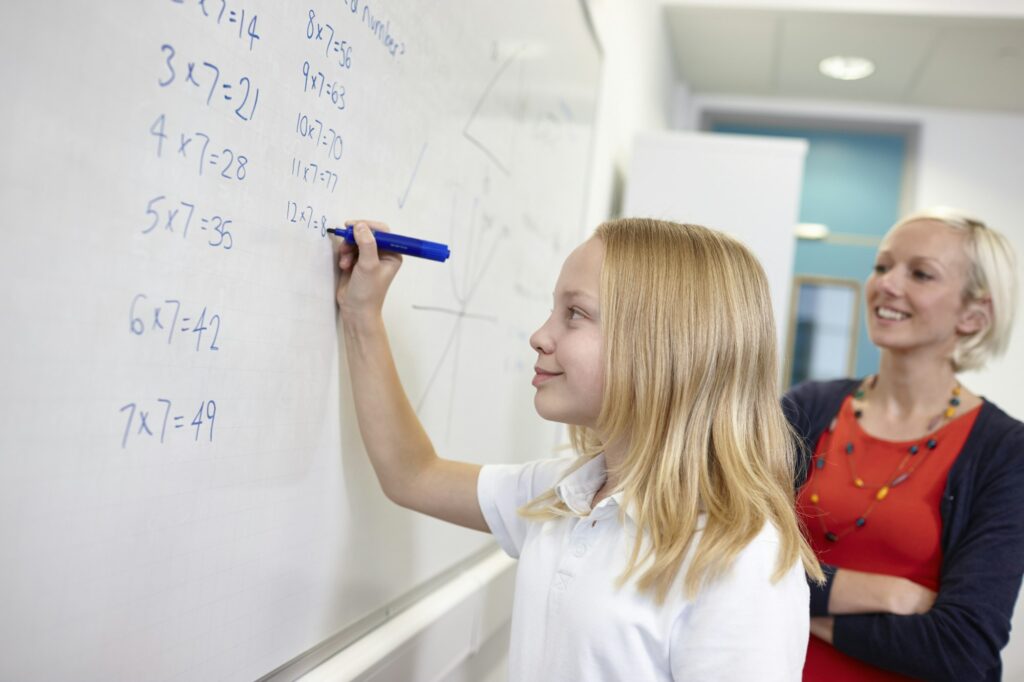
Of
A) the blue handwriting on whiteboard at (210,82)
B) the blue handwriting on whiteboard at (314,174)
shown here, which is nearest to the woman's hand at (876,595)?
the blue handwriting on whiteboard at (314,174)

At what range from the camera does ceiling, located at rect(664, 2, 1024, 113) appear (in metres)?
2.62

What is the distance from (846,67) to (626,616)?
9.48 feet

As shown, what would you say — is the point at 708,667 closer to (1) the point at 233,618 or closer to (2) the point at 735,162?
(1) the point at 233,618

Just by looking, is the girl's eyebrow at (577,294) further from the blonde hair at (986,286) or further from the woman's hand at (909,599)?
the blonde hair at (986,286)

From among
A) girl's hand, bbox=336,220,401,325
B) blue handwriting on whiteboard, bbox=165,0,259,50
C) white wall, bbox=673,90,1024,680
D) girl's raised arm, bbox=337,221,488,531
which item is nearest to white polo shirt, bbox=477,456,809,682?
girl's raised arm, bbox=337,221,488,531

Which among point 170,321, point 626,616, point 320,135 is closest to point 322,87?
point 320,135

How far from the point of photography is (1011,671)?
4.75 feet

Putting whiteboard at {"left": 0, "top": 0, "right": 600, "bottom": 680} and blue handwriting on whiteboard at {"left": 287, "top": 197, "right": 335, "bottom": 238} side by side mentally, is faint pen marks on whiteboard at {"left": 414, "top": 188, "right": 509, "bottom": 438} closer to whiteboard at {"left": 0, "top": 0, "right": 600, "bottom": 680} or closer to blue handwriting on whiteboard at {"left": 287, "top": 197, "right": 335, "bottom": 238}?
whiteboard at {"left": 0, "top": 0, "right": 600, "bottom": 680}

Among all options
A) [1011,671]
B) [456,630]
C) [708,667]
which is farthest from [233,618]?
[1011,671]

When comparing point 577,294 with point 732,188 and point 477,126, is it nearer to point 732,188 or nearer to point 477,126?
point 477,126

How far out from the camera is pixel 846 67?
304cm

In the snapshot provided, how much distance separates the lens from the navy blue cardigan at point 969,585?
3.33ft

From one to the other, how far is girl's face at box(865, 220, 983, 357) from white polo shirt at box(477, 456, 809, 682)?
0.68 m

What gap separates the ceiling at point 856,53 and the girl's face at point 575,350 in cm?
212
